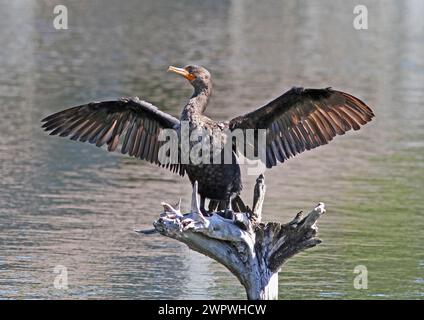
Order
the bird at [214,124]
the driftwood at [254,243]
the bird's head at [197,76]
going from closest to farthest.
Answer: the driftwood at [254,243] < the bird at [214,124] < the bird's head at [197,76]

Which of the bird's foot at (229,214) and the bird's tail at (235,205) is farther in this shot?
the bird's tail at (235,205)

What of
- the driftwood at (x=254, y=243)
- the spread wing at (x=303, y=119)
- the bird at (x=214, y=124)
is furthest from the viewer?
the spread wing at (x=303, y=119)

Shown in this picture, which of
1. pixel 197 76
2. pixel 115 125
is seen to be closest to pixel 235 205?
pixel 197 76

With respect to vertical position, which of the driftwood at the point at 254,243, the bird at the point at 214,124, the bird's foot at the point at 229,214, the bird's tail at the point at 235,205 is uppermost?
the bird at the point at 214,124

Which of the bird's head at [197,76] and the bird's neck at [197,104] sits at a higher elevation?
the bird's head at [197,76]

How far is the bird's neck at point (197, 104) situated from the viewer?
36.4 ft

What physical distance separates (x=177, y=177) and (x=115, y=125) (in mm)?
6396

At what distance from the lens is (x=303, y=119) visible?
11.5 m

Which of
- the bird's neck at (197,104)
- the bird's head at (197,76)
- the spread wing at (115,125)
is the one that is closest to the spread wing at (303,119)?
the bird's neck at (197,104)

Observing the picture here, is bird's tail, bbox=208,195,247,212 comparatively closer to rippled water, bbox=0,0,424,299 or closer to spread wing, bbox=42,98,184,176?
spread wing, bbox=42,98,184,176

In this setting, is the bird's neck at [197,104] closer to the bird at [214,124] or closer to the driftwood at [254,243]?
the bird at [214,124]
